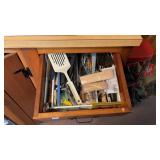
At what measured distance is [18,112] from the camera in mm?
901

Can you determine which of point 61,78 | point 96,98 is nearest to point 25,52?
point 61,78

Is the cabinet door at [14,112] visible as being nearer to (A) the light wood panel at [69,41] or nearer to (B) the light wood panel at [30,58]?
(B) the light wood panel at [30,58]

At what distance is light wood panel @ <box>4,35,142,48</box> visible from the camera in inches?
22.1

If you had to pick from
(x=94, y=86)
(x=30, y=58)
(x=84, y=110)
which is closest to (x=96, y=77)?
(x=94, y=86)

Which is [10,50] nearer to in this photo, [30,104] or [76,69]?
[76,69]

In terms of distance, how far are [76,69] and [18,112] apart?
0.37 m

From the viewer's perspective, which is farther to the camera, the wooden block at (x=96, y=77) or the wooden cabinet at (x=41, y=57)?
the wooden block at (x=96, y=77)

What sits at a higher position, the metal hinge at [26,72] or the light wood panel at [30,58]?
the light wood panel at [30,58]

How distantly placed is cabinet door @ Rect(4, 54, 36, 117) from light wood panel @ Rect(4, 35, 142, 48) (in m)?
0.09

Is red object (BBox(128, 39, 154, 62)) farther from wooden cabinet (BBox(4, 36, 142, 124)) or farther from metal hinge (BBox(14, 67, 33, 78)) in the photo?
metal hinge (BBox(14, 67, 33, 78))

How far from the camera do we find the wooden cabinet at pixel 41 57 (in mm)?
570

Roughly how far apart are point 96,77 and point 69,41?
0.66ft

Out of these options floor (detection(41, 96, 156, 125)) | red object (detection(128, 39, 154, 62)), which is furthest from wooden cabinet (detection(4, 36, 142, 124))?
floor (detection(41, 96, 156, 125))

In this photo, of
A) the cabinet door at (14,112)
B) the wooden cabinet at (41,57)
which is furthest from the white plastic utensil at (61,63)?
the cabinet door at (14,112)
